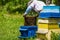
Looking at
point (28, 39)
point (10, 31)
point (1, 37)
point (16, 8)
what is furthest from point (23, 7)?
point (28, 39)

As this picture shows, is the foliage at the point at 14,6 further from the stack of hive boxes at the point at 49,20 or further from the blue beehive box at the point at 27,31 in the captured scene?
the stack of hive boxes at the point at 49,20

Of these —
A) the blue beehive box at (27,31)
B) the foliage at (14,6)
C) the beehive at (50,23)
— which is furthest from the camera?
the foliage at (14,6)

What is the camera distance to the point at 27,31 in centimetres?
476

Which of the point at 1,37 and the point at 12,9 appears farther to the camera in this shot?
the point at 12,9

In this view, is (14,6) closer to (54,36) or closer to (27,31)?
(27,31)

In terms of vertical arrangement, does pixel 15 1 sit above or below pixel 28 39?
above

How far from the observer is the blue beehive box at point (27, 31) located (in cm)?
474

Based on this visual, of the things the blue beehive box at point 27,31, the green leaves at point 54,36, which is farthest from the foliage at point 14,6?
the green leaves at point 54,36

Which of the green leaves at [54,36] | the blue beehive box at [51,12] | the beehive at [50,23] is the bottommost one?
the green leaves at [54,36]

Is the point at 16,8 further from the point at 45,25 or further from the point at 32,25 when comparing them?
the point at 45,25

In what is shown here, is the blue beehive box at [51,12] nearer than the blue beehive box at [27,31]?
Yes

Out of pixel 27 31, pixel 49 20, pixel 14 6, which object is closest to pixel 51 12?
pixel 49 20

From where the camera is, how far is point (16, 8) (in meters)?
10.4

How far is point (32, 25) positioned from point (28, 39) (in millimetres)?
503
